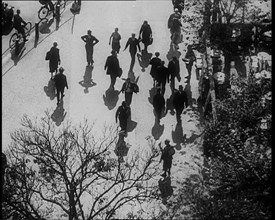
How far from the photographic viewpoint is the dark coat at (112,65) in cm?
2164

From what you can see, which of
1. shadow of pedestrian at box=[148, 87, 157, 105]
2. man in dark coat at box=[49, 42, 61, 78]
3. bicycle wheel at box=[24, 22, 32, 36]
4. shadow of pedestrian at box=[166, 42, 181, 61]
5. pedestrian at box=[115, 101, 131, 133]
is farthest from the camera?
bicycle wheel at box=[24, 22, 32, 36]

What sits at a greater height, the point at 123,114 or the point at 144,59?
the point at 144,59

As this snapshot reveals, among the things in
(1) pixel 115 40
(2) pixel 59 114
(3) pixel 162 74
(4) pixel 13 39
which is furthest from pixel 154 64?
(4) pixel 13 39

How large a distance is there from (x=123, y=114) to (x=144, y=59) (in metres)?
4.41

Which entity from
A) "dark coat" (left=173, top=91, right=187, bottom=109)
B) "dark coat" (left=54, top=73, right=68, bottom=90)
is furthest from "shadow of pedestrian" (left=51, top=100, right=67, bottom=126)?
"dark coat" (left=173, top=91, right=187, bottom=109)

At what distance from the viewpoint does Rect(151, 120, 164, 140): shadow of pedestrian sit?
20.6 m

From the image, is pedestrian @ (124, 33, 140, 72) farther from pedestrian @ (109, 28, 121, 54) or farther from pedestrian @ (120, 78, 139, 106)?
pedestrian @ (120, 78, 139, 106)

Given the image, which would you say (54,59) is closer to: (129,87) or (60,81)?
(60,81)

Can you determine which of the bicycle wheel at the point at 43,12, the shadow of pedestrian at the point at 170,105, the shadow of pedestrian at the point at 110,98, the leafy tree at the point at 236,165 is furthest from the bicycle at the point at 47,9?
the leafy tree at the point at 236,165

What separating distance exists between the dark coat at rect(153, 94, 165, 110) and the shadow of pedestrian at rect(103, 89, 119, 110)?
5.82ft

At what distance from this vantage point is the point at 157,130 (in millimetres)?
20844

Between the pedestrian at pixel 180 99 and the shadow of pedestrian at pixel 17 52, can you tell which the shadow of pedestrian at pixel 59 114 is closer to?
the shadow of pedestrian at pixel 17 52

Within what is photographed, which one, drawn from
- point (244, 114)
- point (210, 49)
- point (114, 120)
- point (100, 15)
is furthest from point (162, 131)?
point (100, 15)

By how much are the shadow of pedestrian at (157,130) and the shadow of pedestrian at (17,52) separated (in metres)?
6.77
